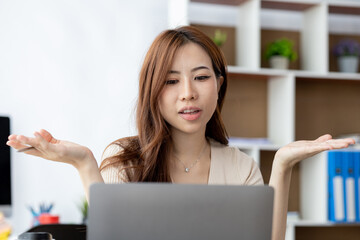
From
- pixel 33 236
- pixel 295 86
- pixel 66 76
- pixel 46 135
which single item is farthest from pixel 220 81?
pixel 295 86

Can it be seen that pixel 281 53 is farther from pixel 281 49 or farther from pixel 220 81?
pixel 220 81

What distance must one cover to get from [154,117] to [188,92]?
0.16m

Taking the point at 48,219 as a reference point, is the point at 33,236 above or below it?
above

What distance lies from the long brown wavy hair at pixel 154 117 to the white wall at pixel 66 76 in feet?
4.68

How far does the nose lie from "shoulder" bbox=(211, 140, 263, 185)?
303mm

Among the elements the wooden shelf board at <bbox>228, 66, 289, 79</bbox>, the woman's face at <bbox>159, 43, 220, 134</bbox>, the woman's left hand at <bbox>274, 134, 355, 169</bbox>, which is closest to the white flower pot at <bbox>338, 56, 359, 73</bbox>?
the wooden shelf board at <bbox>228, 66, 289, 79</bbox>

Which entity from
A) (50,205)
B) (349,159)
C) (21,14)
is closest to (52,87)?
(21,14)

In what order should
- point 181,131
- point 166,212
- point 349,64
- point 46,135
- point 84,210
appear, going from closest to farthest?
point 166,212, point 46,135, point 181,131, point 84,210, point 349,64

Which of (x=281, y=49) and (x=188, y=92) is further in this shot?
(x=281, y=49)

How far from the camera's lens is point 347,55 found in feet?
11.0

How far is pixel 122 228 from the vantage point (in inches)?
35.7

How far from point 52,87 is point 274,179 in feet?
6.81

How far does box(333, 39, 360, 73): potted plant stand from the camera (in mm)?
3334

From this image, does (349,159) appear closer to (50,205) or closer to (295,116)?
(295,116)
